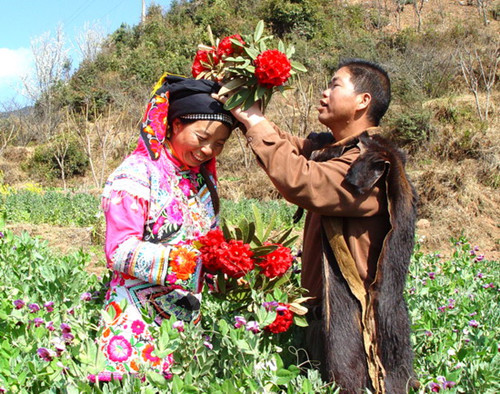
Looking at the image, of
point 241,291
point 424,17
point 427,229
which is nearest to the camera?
point 241,291

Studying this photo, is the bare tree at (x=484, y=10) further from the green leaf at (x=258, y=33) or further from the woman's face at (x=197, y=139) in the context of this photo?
the woman's face at (x=197, y=139)

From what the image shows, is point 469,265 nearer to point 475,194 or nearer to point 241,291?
point 241,291

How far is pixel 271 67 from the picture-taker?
5.64 feet

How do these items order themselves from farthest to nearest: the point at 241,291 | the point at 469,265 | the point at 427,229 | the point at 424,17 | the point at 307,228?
the point at 424,17 < the point at 427,229 < the point at 469,265 < the point at 307,228 < the point at 241,291

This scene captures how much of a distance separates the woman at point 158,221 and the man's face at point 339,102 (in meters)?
0.39

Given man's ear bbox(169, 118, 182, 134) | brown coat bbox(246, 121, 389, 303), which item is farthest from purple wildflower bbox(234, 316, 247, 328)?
man's ear bbox(169, 118, 182, 134)

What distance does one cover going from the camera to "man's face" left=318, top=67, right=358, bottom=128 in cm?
193

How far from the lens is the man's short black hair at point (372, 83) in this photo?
1.94 meters

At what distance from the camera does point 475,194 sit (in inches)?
379

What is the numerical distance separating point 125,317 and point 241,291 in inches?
16.8

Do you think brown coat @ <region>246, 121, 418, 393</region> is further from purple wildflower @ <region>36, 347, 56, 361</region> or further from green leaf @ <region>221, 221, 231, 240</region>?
purple wildflower @ <region>36, 347, 56, 361</region>

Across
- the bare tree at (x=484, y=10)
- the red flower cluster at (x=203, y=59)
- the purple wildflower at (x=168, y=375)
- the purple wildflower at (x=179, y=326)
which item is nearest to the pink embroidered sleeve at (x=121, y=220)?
the purple wildflower at (x=179, y=326)

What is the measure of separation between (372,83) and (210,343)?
118 cm

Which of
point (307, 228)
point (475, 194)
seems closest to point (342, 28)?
point (475, 194)
